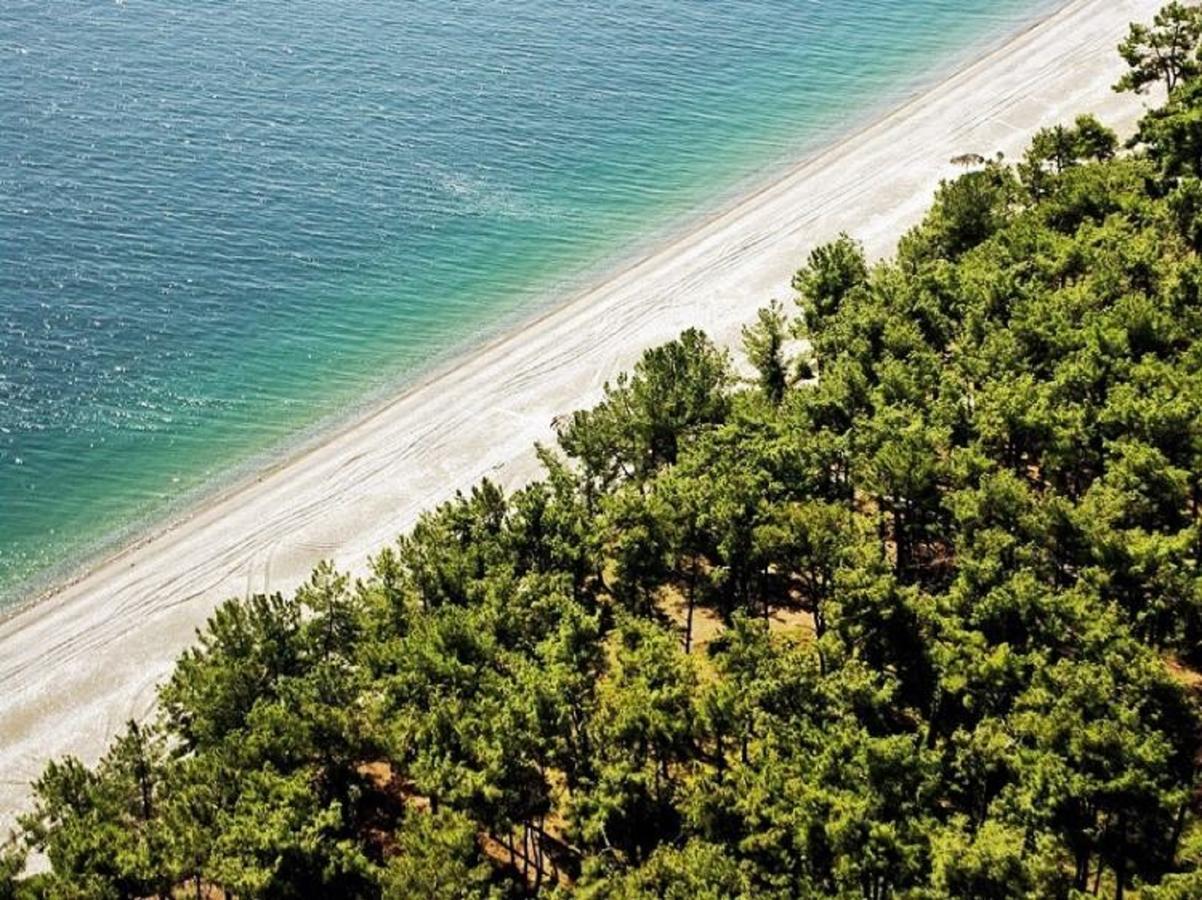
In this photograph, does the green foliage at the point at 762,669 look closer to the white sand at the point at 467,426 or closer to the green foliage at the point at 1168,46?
the white sand at the point at 467,426

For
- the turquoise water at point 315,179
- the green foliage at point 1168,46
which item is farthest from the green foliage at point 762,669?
the green foliage at point 1168,46

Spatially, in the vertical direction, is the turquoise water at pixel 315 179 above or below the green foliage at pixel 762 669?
above

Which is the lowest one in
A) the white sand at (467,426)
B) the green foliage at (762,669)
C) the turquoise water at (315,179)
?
the green foliage at (762,669)

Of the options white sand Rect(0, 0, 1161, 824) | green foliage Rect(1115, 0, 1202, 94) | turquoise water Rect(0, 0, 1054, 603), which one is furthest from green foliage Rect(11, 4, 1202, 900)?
green foliage Rect(1115, 0, 1202, 94)

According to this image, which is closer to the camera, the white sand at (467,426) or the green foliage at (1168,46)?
the white sand at (467,426)

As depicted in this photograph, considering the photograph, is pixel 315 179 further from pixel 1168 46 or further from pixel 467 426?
pixel 1168 46

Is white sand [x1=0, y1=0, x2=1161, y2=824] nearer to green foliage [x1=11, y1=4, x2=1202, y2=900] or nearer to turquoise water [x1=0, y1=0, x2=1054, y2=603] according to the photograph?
turquoise water [x1=0, y1=0, x2=1054, y2=603]

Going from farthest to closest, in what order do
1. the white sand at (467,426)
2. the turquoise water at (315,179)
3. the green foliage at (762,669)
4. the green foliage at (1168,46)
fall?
the green foliage at (1168,46) → the turquoise water at (315,179) → the white sand at (467,426) → the green foliage at (762,669)
